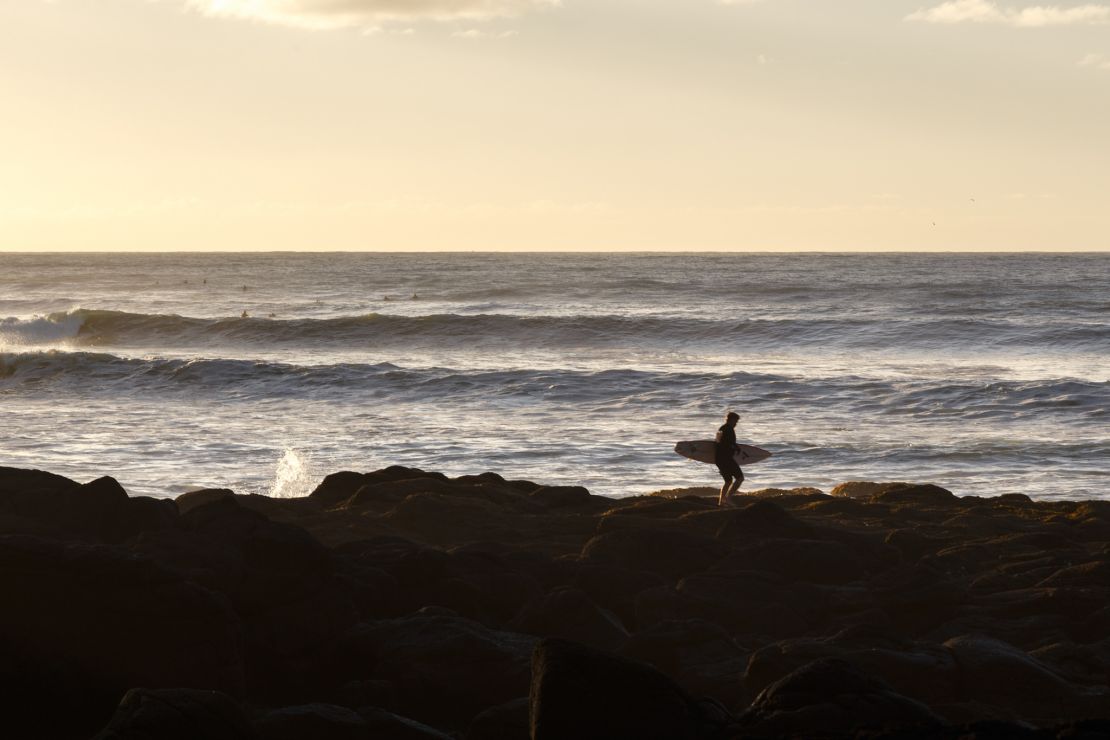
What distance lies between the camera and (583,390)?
3034cm

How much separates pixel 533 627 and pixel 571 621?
0.27 meters

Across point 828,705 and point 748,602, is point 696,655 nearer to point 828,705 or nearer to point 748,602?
point 748,602

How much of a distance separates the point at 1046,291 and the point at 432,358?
3687 cm

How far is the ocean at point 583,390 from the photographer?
2066 centimetres

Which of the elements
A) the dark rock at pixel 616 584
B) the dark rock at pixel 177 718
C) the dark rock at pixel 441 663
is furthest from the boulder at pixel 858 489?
the dark rock at pixel 177 718

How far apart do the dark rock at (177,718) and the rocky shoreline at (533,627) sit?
0.01 metres

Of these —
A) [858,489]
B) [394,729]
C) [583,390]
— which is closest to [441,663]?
[394,729]

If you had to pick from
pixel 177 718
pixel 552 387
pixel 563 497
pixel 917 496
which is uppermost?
pixel 177 718

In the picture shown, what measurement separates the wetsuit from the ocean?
2.86 meters

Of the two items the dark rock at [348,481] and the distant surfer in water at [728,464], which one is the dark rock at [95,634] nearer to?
the dark rock at [348,481]

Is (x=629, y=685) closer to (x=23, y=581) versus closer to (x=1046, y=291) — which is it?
(x=23, y=581)

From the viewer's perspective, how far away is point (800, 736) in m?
5.64

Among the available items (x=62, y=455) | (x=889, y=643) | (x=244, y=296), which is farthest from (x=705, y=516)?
(x=244, y=296)

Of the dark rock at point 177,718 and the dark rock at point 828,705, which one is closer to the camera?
the dark rock at point 177,718
